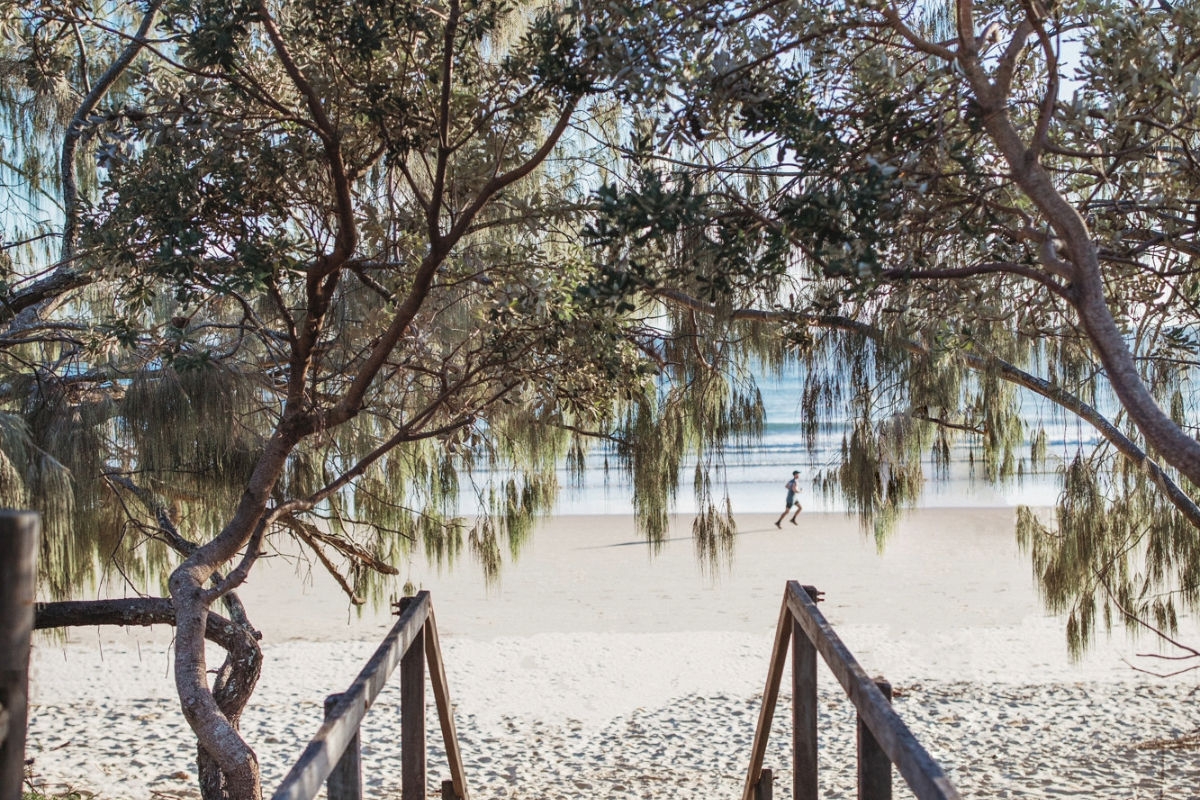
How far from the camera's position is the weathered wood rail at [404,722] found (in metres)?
1.50

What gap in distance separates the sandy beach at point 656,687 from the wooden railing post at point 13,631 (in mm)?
3365

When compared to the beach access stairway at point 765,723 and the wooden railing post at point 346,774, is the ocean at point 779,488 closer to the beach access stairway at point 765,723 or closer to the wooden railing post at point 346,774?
the beach access stairway at point 765,723

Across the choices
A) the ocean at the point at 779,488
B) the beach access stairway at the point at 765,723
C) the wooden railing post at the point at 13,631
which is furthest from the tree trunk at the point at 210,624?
the ocean at the point at 779,488

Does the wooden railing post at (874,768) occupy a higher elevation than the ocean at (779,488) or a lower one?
higher

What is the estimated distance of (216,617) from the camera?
346 centimetres

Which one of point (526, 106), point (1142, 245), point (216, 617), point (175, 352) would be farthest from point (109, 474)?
point (1142, 245)

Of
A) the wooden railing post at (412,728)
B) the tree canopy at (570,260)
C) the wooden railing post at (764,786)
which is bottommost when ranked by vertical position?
the wooden railing post at (764,786)

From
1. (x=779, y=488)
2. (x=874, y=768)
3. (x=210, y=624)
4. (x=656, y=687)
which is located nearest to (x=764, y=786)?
(x=874, y=768)

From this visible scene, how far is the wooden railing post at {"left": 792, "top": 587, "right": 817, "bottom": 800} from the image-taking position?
267cm

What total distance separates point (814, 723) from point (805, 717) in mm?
38

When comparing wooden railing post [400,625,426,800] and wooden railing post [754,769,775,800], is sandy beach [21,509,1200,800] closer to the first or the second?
wooden railing post [754,769,775,800]

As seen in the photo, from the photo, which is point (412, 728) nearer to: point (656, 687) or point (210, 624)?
point (210, 624)

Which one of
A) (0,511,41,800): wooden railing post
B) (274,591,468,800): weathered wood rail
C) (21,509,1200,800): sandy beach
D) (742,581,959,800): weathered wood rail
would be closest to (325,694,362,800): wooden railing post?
(274,591,468,800): weathered wood rail

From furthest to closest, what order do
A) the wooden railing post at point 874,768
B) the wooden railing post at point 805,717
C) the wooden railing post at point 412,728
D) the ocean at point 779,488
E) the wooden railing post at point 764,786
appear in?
the ocean at point 779,488
the wooden railing post at point 764,786
the wooden railing post at point 412,728
the wooden railing post at point 805,717
the wooden railing post at point 874,768
